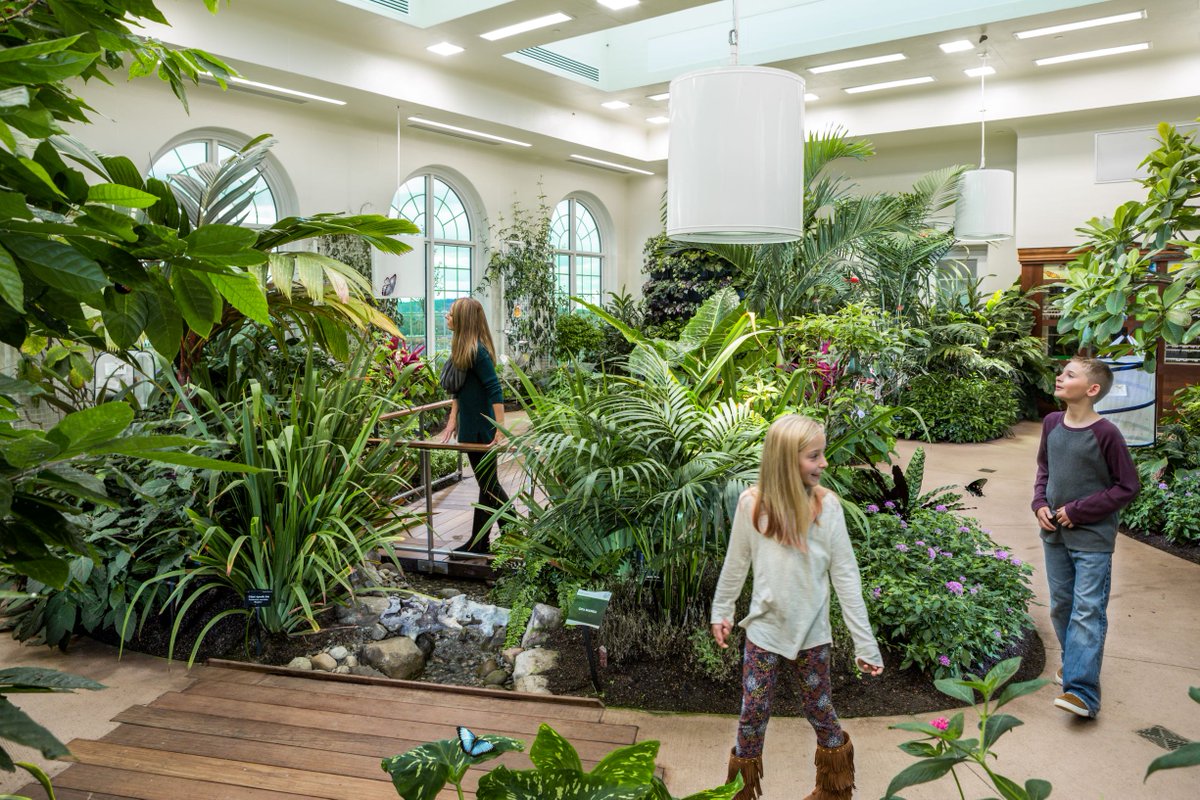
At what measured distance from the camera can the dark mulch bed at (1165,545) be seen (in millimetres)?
5328

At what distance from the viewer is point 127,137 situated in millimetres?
8266

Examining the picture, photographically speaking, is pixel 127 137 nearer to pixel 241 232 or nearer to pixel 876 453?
pixel 876 453

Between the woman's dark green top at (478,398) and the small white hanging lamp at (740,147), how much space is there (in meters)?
1.99

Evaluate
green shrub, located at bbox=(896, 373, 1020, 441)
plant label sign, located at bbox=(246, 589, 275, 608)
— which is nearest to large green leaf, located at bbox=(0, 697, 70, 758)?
plant label sign, located at bbox=(246, 589, 275, 608)

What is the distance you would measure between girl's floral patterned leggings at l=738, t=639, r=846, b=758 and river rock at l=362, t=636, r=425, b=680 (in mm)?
1585

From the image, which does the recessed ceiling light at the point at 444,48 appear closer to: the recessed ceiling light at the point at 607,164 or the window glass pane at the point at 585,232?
the recessed ceiling light at the point at 607,164

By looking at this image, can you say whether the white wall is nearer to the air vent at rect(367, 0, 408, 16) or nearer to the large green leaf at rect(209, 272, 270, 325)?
the air vent at rect(367, 0, 408, 16)

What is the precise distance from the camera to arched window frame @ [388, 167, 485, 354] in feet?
39.4

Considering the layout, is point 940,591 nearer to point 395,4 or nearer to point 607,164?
point 395,4

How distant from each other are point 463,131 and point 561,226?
11.3 feet

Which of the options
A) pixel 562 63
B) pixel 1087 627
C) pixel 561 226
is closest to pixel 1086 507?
pixel 1087 627

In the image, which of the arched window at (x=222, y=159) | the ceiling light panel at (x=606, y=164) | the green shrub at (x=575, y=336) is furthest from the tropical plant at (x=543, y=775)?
the ceiling light panel at (x=606, y=164)

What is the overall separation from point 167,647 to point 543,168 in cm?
1095

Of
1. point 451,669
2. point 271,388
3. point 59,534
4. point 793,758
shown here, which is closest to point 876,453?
point 793,758
